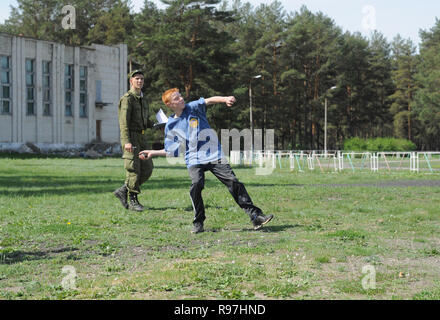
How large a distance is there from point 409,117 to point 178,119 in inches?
3323

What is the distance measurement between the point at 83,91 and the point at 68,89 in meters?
1.78

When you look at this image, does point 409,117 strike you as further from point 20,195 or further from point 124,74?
point 20,195

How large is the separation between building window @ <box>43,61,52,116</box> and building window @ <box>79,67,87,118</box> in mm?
3455

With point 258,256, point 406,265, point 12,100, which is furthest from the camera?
point 12,100

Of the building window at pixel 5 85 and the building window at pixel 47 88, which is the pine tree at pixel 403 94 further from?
the building window at pixel 5 85

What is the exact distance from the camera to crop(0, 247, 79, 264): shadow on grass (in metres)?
5.72

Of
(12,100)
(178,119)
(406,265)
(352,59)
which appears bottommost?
(406,265)

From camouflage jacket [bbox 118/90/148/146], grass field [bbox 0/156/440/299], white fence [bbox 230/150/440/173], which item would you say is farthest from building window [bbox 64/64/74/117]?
camouflage jacket [bbox 118/90/148/146]

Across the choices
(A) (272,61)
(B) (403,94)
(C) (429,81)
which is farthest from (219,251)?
(B) (403,94)

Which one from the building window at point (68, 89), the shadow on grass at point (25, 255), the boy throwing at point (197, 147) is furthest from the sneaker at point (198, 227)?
the building window at point (68, 89)

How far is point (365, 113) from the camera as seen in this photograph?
89.7 metres

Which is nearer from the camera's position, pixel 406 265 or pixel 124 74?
pixel 406 265
